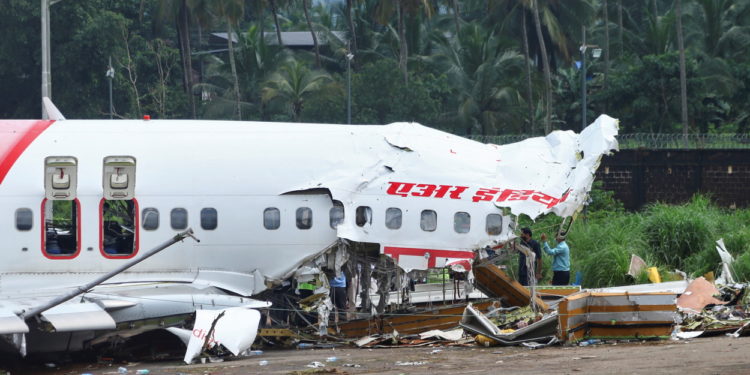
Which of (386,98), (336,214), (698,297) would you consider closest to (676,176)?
(386,98)

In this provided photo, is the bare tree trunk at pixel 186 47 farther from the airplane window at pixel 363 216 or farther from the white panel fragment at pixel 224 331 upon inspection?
the white panel fragment at pixel 224 331

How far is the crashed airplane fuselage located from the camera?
796 inches

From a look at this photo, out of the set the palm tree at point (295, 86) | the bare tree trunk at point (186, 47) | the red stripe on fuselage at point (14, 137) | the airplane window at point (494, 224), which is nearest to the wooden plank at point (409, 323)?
the airplane window at point (494, 224)

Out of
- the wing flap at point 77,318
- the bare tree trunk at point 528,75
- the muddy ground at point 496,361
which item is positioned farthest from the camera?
the bare tree trunk at point 528,75

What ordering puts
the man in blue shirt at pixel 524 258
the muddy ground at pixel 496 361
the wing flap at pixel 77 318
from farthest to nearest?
1. the man in blue shirt at pixel 524 258
2. the wing flap at pixel 77 318
3. the muddy ground at pixel 496 361

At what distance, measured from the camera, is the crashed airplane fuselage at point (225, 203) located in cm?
2022

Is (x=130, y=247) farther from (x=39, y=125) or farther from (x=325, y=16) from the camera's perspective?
(x=325, y=16)

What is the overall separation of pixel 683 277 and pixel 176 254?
12309 millimetres

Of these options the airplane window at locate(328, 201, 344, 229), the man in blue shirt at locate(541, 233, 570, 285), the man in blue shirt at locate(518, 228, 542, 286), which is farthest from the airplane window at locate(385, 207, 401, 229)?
the man in blue shirt at locate(541, 233, 570, 285)

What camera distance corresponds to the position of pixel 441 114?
2672 inches

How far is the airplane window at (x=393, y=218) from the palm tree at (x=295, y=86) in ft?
155

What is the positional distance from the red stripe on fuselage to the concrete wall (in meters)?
31.1

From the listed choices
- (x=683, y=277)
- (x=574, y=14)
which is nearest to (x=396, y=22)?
(x=574, y=14)

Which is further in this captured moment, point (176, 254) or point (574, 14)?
point (574, 14)
